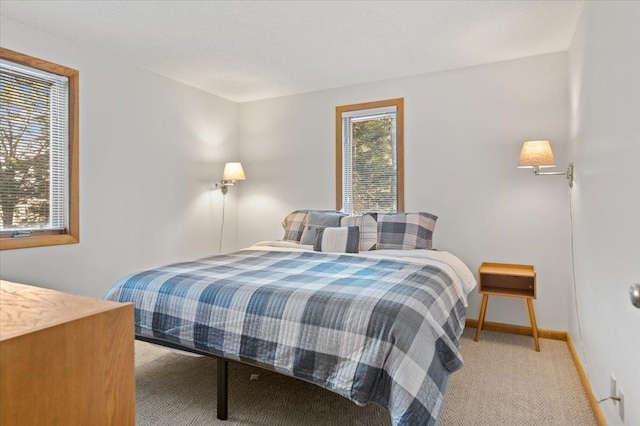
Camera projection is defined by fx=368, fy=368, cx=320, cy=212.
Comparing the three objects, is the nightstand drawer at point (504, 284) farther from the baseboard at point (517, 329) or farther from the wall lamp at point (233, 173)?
the wall lamp at point (233, 173)

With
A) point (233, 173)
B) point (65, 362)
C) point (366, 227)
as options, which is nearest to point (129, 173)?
point (233, 173)

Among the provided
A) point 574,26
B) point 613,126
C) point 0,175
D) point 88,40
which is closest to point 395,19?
point 574,26

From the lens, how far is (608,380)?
1729 mm

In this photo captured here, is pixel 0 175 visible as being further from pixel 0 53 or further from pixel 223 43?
pixel 223 43

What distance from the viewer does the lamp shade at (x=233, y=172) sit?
429 cm

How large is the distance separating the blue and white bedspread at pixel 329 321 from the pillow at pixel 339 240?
671mm

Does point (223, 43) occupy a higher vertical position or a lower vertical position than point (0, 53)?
higher

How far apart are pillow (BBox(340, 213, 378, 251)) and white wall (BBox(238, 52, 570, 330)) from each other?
61 centimetres

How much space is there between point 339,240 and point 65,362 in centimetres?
264

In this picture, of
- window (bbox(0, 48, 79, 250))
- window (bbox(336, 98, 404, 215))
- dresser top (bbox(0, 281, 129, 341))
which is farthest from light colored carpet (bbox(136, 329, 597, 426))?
window (bbox(336, 98, 404, 215))

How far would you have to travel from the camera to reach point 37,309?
0.64 m

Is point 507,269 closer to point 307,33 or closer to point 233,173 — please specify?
point 307,33

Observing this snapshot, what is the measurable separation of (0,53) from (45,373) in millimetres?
3047

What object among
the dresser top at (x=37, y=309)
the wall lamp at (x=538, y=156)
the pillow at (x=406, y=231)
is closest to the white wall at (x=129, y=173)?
the pillow at (x=406, y=231)
